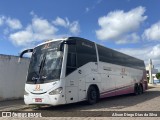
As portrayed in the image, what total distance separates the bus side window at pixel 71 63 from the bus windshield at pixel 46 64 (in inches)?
19.7

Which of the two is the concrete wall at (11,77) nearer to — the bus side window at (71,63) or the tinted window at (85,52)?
the tinted window at (85,52)

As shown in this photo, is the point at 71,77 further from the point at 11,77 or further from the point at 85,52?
the point at 11,77

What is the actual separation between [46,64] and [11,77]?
6.13 metres

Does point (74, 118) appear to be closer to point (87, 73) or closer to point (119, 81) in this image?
point (87, 73)

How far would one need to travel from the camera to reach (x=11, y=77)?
1748 centimetres

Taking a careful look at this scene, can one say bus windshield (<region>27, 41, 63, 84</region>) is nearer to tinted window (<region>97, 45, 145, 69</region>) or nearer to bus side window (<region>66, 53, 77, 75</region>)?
bus side window (<region>66, 53, 77, 75</region>)

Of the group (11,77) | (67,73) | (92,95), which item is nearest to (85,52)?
(67,73)

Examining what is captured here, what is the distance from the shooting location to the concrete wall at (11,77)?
55.0ft

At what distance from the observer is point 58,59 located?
1207cm

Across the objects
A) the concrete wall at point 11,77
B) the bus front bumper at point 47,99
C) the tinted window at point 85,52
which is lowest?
the bus front bumper at point 47,99

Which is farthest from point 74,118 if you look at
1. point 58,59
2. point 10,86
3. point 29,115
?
point 10,86

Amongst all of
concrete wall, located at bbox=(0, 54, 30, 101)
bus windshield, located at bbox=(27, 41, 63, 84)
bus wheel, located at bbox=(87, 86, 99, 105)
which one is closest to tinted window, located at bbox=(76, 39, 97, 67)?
bus windshield, located at bbox=(27, 41, 63, 84)

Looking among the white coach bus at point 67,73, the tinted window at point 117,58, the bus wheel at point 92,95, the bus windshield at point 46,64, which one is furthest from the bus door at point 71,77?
the tinted window at point 117,58

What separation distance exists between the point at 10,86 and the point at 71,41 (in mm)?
6961
